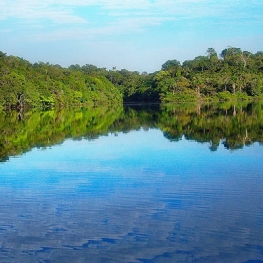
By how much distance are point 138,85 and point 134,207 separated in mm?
81478

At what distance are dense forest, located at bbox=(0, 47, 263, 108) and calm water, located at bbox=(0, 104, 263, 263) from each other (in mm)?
41087

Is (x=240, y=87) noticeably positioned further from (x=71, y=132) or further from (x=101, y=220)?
(x=101, y=220)

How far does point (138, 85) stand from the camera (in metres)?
90.2

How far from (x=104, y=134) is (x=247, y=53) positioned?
78.7 m

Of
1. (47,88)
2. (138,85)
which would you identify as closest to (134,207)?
(47,88)

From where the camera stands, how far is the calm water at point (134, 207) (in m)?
7.03

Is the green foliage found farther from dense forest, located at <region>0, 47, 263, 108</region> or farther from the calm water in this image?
the calm water

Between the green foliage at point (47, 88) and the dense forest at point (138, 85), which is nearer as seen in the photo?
the green foliage at point (47, 88)

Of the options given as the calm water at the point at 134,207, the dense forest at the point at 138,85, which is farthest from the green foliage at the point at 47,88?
the calm water at the point at 134,207

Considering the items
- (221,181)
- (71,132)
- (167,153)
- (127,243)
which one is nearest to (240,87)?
(71,132)

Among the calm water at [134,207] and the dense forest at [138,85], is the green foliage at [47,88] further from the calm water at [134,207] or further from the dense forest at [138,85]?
the calm water at [134,207]

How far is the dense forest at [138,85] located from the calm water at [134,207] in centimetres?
4109

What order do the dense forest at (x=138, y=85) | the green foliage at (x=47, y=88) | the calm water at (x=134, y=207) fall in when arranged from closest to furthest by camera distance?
1. the calm water at (x=134, y=207)
2. the green foliage at (x=47, y=88)
3. the dense forest at (x=138, y=85)

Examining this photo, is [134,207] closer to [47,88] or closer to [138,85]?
[47,88]
